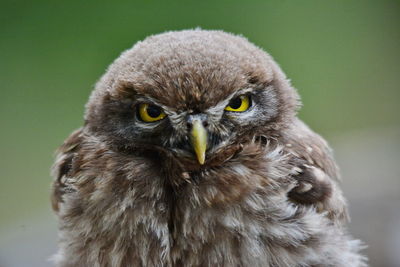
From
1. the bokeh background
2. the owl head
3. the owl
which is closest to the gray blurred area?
the bokeh background

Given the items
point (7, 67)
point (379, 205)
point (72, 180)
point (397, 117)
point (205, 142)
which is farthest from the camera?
point (397, 117)

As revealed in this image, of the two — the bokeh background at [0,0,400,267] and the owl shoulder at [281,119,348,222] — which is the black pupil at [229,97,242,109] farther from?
the bokeh background at [0,0,400,267]

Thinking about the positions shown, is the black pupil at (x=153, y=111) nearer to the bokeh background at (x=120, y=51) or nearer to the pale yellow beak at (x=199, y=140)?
the pale yellow beak at (x=199, y=140)

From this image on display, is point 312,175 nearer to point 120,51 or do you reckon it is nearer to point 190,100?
point 190,100

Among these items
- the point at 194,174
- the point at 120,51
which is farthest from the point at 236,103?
the point at 120,51

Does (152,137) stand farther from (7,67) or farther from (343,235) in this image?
(7,67)

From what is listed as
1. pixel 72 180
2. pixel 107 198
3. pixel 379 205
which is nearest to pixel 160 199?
pixel 107 198
